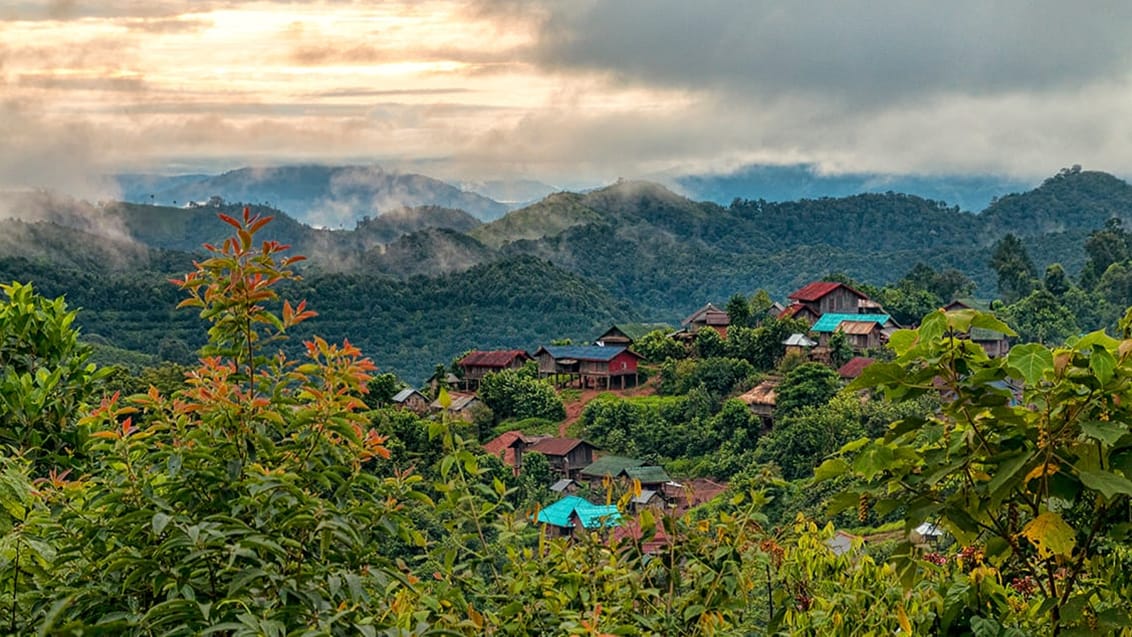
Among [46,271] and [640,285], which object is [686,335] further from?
[640,285]

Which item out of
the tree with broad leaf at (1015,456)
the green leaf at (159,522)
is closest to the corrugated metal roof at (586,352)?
the tree with broad leaf at (1015,456)

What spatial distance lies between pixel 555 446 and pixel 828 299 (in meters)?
11.4

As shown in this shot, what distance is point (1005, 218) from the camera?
85625 mm

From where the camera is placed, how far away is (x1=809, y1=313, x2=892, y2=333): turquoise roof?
104 ft

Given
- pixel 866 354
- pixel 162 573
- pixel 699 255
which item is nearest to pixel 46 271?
pixel 866 354

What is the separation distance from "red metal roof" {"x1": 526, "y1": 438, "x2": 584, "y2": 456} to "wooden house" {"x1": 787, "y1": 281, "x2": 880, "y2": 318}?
31.2 feet

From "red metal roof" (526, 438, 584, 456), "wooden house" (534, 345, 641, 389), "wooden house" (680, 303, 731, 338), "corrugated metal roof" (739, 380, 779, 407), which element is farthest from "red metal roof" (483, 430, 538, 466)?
"wooden house" (680, 303, 731, 338)

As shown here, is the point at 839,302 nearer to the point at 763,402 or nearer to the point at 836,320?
the point at 836,320

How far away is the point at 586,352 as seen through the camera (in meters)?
33.2

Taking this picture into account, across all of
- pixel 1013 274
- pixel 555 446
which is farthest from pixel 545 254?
pixel 555 446

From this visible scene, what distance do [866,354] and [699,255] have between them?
54830 millimetres

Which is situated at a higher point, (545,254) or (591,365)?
(591,365)

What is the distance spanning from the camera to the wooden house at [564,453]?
26.2 m

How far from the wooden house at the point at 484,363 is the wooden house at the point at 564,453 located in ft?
20.2
